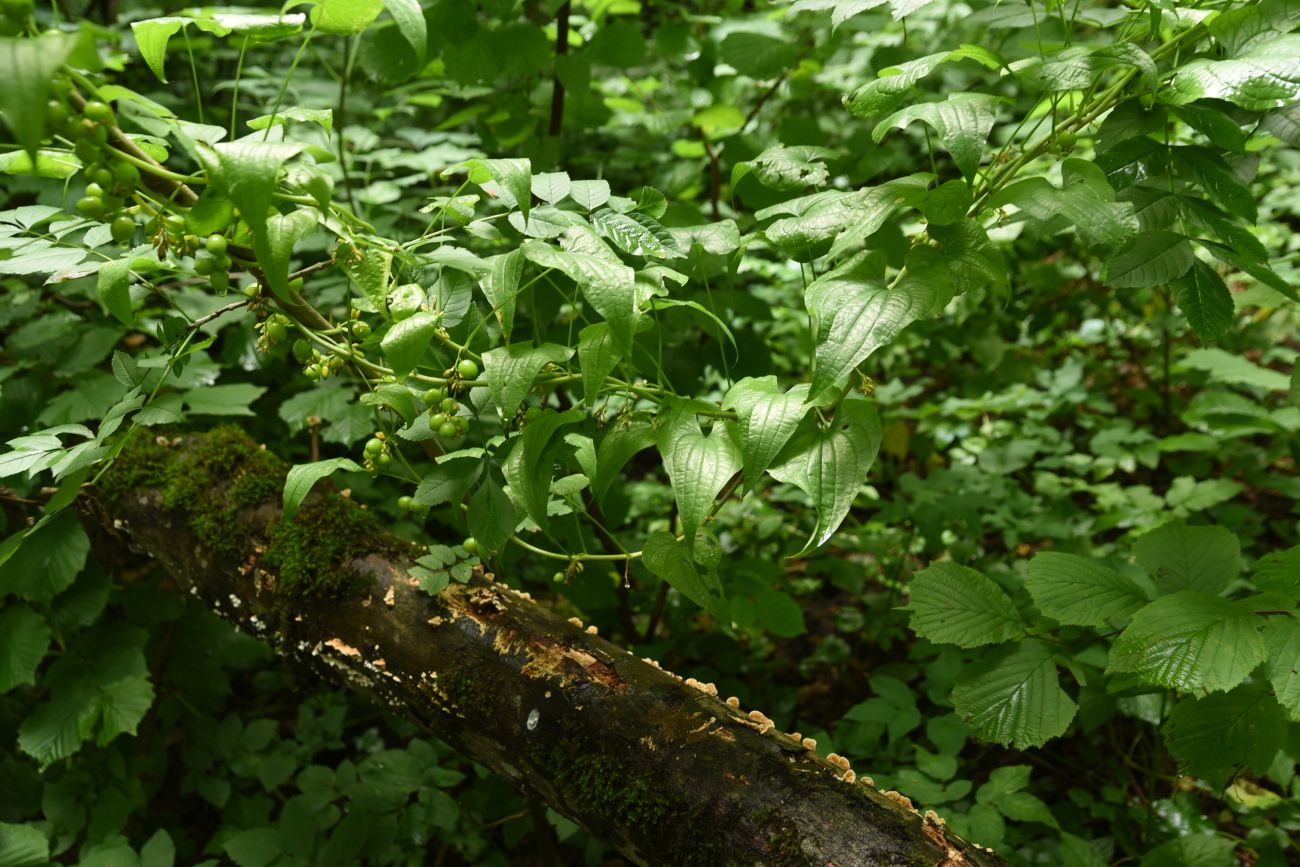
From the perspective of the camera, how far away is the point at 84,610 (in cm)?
175

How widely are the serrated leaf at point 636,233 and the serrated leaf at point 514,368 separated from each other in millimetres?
170

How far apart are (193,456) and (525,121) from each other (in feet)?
3.57

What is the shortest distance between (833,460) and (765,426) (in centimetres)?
12

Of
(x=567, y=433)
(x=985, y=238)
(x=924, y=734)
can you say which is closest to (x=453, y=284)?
(x=567, y=433)

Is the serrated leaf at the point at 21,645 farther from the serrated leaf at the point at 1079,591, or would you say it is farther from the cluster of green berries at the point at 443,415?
the serrated leaf at the point at 1079,591

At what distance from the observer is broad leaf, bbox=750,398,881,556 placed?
3.45 feet

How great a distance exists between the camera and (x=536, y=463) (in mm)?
1172

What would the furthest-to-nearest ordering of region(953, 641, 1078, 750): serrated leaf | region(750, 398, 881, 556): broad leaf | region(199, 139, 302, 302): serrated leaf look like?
region(953, 641, 1078, 750): serrated leaf, region(750, 398, 881, 556): broad leaf, region(199, 139, 302, 302): serrated leaf

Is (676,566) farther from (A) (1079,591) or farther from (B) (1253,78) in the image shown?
(B) (1253,78)

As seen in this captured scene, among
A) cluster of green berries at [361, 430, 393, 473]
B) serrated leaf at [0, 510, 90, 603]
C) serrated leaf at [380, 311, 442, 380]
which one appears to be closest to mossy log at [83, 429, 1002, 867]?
serrated leaf at [0, 510, 90, 603]

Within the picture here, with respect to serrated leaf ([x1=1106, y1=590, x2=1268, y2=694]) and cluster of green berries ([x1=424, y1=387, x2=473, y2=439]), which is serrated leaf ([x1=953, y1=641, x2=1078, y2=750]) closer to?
Result: serrated leaf ([x1=1106, y1=590, x2=1268, y2=694])

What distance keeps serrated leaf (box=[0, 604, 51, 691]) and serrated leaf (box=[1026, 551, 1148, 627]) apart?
1.78 m

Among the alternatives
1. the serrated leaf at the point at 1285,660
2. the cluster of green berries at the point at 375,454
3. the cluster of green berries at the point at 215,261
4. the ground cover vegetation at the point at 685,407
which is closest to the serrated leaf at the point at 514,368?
the ground cover vegetation at the point at 685,407

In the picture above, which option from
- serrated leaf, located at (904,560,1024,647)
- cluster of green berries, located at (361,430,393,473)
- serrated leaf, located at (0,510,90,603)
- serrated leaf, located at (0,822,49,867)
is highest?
cluster of green berries, located at (361,430,393,473)
